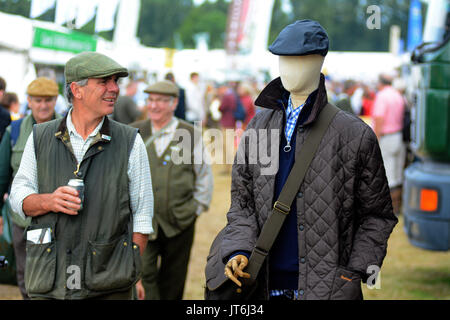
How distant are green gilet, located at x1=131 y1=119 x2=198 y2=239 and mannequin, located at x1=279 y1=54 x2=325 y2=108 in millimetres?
2615

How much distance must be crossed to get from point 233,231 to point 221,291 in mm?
278

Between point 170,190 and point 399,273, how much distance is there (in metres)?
3.60

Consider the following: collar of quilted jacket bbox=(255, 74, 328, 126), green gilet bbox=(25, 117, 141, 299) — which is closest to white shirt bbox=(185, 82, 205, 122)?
green gilet bbox=(25, 117, 141, 299)

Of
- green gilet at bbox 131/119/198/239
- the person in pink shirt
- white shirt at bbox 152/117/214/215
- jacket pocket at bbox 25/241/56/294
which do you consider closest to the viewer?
jacket pocket at bbox 25/241/56/294

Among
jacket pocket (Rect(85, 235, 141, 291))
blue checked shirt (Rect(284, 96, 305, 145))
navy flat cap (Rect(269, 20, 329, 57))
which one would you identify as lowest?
jacket pocket (Rect(85, 235, 141, 291))

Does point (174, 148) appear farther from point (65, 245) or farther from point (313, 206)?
point (313, 206)

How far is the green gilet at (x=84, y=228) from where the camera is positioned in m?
3.28

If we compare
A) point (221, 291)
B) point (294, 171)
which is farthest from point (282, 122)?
point (221, 291)

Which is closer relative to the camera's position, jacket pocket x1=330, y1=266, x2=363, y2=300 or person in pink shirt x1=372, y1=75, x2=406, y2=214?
jacket pocket x1=330, y1=266, x2=363, y2=300

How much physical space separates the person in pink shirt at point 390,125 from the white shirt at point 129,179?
24.9ft

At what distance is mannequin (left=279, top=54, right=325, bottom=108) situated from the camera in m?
2.90

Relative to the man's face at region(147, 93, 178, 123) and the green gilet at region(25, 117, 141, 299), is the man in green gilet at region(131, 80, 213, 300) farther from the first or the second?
the green gilet at region(25, 117, 141, 299)

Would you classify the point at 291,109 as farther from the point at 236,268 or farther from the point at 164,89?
the point at 164,89
